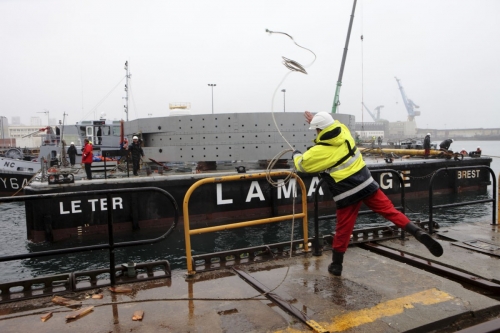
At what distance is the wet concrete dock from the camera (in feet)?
10.0

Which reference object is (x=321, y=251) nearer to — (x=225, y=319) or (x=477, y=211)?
(x=225, y=319)

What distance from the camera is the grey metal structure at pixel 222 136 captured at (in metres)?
15.6

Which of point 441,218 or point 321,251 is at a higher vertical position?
point 321,251

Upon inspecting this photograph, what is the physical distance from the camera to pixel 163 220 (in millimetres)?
12000

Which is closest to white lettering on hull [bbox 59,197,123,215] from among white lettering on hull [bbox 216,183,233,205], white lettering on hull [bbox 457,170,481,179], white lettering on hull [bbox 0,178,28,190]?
white lettering on hull [bbox 216,183,233,205]

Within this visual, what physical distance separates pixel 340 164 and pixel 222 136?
39.4 ft

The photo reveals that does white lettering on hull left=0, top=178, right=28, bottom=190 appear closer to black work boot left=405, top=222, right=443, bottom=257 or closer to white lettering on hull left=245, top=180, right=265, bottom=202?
white lettering on hull left=245, top=180, right=265, bottom=202

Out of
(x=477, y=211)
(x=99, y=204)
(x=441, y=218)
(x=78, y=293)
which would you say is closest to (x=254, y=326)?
(x=78, y=293)

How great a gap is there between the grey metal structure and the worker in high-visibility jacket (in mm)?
11669

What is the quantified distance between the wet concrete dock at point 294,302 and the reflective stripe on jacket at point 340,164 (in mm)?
976

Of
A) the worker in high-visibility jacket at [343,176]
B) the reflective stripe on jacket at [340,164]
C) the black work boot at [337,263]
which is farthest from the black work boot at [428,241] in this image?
the black work boot at [337,263]

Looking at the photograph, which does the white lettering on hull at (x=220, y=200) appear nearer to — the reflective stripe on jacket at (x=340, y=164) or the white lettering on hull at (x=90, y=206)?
the white lettering on hull at (x=90, y=206)

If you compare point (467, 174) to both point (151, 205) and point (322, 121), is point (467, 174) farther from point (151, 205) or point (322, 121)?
point (322, 121)

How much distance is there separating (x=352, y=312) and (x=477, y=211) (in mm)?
14511
